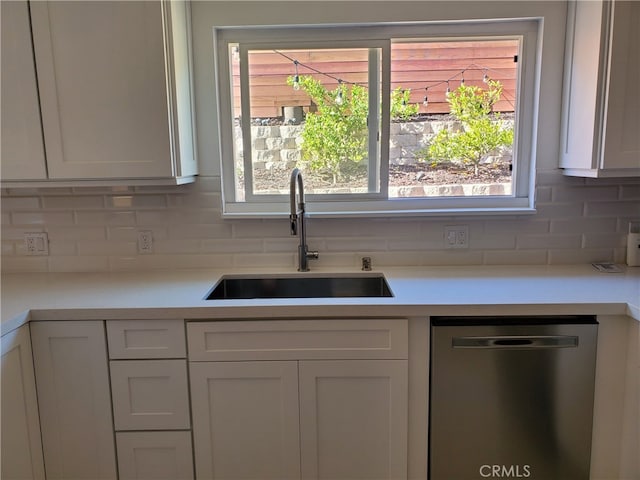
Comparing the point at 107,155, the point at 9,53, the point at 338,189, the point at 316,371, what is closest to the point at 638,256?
the point at 338,189

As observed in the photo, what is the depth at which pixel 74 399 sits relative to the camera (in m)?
1.67

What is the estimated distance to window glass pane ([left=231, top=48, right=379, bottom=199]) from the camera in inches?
83.0

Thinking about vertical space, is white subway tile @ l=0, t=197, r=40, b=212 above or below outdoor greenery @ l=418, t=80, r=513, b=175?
below

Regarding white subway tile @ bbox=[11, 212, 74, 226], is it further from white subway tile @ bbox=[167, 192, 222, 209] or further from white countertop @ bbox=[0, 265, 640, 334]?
white subway tile @ bbox=[167, 192, 222, 209]

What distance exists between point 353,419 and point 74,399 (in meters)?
1.01

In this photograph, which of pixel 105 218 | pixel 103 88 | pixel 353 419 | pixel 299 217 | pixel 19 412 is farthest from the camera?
pixel 105 218

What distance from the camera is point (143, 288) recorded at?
1.87 m

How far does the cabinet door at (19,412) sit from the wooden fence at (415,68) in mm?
1402

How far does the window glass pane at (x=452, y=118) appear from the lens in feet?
6.88

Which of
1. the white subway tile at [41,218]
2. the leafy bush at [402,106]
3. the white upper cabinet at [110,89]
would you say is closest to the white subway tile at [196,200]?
the white upper cabinet at [110,89]

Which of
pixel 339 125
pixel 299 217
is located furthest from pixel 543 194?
pixel 299 217

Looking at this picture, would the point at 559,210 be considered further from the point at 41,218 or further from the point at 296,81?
the point at 41,218

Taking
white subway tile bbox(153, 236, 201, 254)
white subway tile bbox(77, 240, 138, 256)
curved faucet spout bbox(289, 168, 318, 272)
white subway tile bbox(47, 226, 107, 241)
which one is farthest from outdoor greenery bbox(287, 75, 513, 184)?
white subway tile bbox(47, 226, 107, 241)

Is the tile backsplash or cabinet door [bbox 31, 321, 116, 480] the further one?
the tile backsplash
